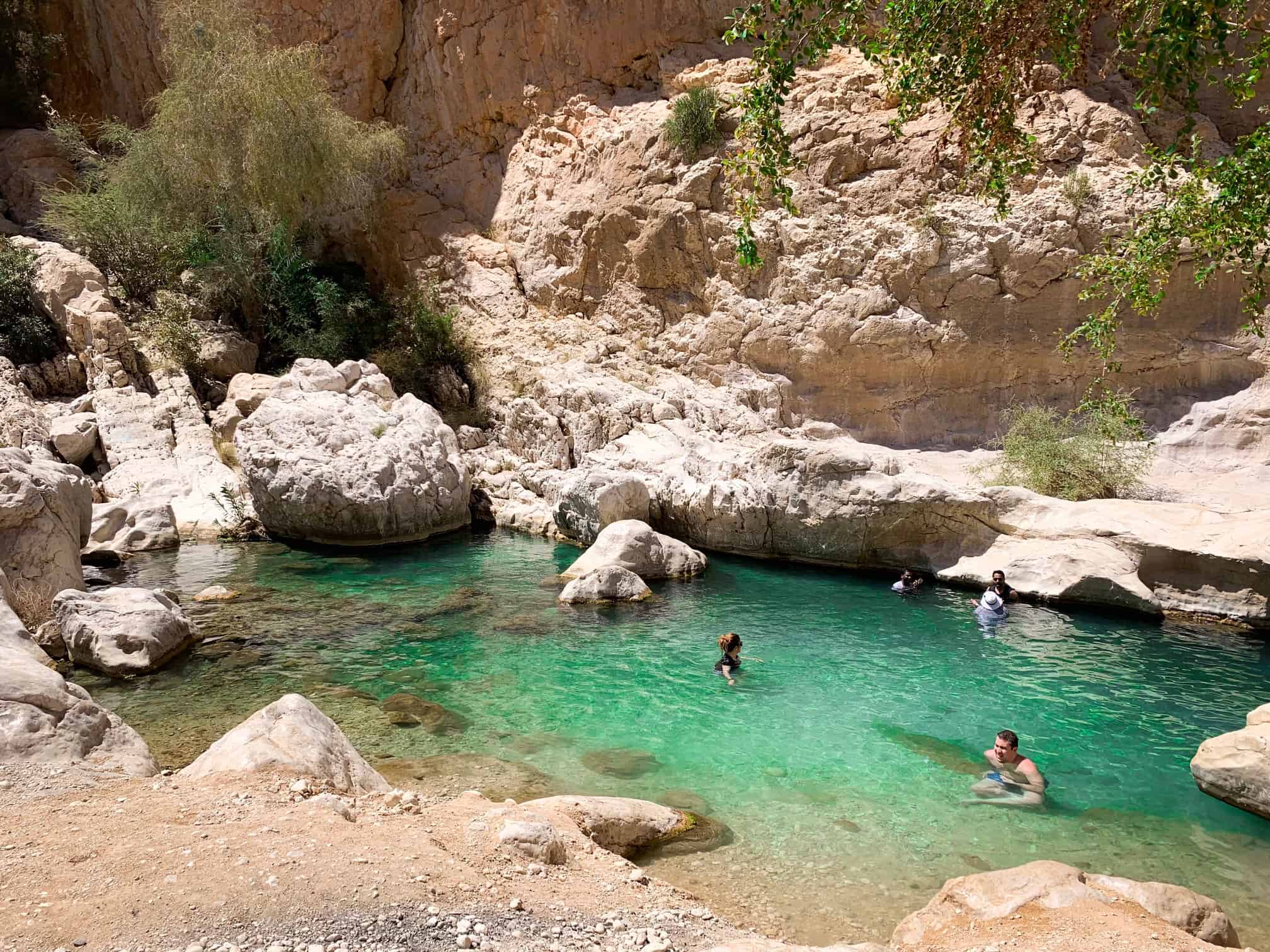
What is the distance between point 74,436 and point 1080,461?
65.2ft

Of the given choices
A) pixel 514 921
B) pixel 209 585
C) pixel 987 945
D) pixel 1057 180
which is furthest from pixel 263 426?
pixel 1057 180

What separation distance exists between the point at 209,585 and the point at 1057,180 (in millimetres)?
19347

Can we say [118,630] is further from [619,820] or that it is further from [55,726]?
[619,820]

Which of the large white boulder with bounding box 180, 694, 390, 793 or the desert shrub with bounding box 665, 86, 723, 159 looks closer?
the large white boulder with bounding box 180, 694, 390, 793

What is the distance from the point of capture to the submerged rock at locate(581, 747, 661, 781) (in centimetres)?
719

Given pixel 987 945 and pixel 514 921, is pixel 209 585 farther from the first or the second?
pixel 987 945

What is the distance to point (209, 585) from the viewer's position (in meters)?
12.8

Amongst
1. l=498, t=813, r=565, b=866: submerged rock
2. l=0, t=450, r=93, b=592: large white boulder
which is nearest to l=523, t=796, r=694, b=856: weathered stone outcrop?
l=498, t=813, r=565, b=866: submerged rock

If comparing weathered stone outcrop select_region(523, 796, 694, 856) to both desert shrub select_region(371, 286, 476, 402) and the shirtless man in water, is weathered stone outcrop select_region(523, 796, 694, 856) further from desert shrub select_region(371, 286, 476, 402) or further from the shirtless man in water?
desert shrub select_region(371, 286, 476, 402)

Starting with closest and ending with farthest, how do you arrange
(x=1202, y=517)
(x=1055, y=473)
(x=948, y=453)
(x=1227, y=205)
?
(x=1227, y=205) → (x=1202, y=517) → (x=1055, y=473) → (x=948, y=453)

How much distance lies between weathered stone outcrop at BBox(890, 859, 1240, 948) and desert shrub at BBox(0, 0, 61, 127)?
3518cm

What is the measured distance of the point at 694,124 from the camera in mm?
22016

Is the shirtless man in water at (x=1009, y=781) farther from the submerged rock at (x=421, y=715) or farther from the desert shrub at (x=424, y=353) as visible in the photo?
the desert shrub at (x=424, y=353)

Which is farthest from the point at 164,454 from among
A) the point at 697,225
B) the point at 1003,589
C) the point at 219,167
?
the point at 1003,589
